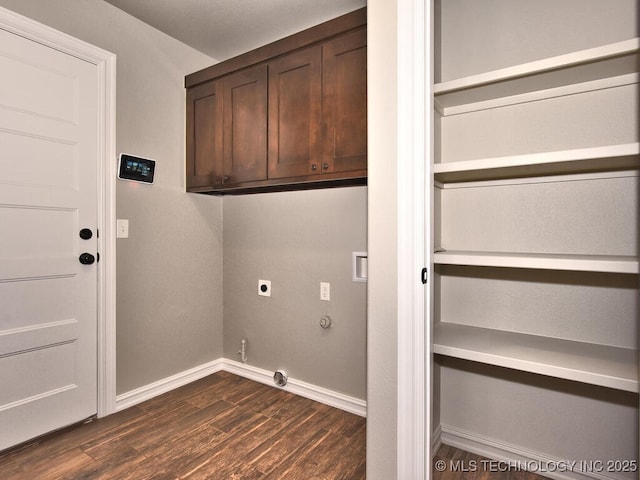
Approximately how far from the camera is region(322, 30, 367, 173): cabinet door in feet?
6.10

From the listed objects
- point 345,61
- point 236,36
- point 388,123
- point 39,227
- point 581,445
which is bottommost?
point 581,445

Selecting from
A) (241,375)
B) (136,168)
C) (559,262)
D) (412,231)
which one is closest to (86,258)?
(136,168)

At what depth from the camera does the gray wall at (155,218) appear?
7.34ft

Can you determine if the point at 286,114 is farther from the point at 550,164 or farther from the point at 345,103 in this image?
the point at 550,164

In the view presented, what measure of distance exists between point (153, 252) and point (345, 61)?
1728 mm

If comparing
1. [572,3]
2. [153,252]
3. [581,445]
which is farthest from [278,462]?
[572,3]

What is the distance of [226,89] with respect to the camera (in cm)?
240

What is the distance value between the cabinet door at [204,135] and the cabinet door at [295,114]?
1.54 ft

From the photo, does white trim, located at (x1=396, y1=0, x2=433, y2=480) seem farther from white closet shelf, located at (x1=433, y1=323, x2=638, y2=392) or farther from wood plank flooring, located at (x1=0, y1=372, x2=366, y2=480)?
wood plank flooring, located at (x1=0, y1=372, x2=366, y2=480)

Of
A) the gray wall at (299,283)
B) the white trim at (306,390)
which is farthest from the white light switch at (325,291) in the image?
the white trim at (306,390)

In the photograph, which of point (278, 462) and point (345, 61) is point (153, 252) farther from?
point (345, 61)

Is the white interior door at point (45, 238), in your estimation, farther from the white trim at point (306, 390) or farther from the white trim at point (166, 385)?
the white trim at point (306, 390)

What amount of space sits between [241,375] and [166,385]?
0.55 meters

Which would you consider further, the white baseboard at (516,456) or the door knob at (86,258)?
the door knob at (86,258)
